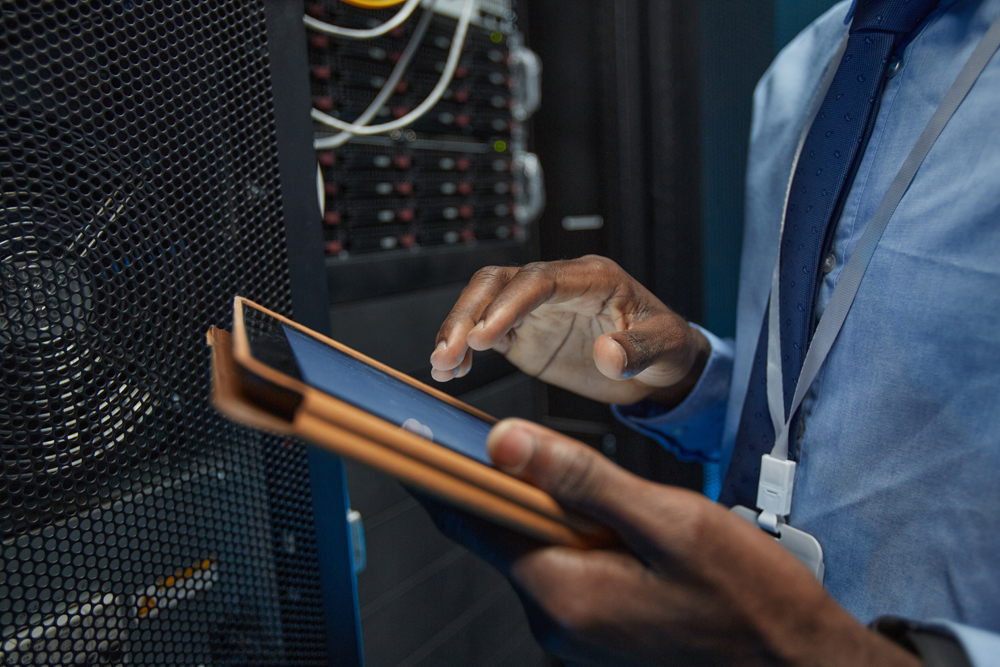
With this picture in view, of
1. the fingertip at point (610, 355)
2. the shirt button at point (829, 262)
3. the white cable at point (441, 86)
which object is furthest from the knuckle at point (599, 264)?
the white cable at point (441, 86)

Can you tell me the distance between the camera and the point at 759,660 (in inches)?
12.7

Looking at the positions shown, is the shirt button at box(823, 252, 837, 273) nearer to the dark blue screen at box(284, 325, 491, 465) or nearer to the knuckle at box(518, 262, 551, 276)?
the knuckle at box(518, 262, 551, 276)

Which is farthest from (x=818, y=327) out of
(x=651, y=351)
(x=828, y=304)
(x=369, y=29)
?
(x=369, y=29)

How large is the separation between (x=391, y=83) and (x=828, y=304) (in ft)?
2.58

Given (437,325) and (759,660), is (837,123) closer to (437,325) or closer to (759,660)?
(759,660)

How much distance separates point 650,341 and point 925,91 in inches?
14.4

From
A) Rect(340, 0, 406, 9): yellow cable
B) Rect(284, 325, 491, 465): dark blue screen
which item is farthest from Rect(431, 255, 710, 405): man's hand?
Rect(340, 0, 406, 9): yellow cable

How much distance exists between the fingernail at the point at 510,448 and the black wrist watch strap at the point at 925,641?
0.28 meters

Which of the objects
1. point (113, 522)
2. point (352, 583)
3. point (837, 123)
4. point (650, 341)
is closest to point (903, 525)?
point (650, 341)

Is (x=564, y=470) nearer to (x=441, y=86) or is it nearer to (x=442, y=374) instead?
(x=442, y=374)

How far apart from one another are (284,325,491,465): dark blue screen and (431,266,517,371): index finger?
0.29 ft

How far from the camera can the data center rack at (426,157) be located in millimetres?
909

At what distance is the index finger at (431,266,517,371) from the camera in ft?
1.73

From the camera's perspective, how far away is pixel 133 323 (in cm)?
40
